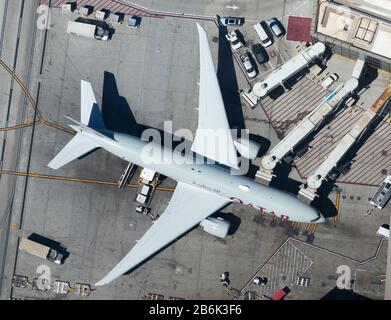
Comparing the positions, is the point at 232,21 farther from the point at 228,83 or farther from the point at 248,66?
the point at 228,83

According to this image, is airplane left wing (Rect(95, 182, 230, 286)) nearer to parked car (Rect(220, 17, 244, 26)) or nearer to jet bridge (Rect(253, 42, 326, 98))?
jet bridge (Rect(253, 42, 326, 98))

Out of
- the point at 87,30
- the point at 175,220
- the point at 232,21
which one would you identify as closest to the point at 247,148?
the point at 175,220

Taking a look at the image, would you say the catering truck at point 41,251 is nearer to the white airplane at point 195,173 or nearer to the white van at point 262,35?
the white airplane at point 195,173

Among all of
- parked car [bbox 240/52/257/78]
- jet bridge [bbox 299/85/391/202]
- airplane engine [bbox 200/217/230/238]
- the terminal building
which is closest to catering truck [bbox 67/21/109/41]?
parked car [bbox 240/52/257/78]

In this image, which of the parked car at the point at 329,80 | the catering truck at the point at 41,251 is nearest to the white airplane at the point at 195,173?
the catering truck at the point at 41,251

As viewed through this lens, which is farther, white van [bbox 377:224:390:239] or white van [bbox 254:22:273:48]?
white van [bbox 254:22:273:48]
